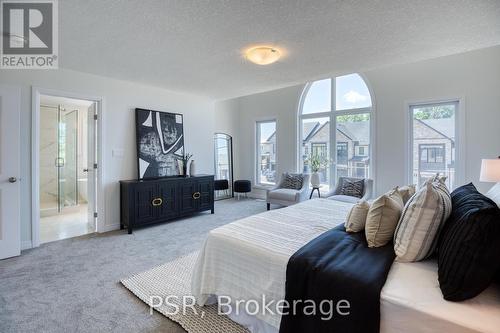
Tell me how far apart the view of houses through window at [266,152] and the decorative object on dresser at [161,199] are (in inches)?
88.0

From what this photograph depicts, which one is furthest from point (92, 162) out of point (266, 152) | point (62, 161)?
point (266, 152)

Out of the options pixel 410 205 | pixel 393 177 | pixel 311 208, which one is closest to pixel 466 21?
pixel 410 205

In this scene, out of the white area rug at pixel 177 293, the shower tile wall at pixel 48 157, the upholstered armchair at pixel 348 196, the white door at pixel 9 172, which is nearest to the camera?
the white area rug at pixel 177 293

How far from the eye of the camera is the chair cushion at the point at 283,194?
5.04m

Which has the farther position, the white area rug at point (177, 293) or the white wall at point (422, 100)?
the white wall at point (422, 100)

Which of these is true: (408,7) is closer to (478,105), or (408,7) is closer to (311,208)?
(311,208)

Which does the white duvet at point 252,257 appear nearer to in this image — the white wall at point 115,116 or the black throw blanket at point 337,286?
the black throw blanket at point 337,286

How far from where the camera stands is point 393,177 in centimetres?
469

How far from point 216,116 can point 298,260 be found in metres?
5.65

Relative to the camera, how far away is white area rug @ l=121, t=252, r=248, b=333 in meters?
1.85

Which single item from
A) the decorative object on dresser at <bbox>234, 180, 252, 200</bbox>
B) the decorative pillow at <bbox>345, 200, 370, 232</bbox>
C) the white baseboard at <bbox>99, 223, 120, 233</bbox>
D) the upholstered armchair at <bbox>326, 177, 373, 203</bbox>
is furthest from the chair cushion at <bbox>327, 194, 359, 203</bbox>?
the white baseboard at <bbox>99, 223, 120, 233</bbox>

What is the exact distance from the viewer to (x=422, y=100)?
436cm

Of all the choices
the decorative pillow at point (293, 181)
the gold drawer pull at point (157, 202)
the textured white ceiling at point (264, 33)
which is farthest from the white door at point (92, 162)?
the decorative pillow at point (293, 181)

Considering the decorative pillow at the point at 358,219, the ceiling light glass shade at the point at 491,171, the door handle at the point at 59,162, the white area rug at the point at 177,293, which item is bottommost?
the white area rug at the point at 177,293
